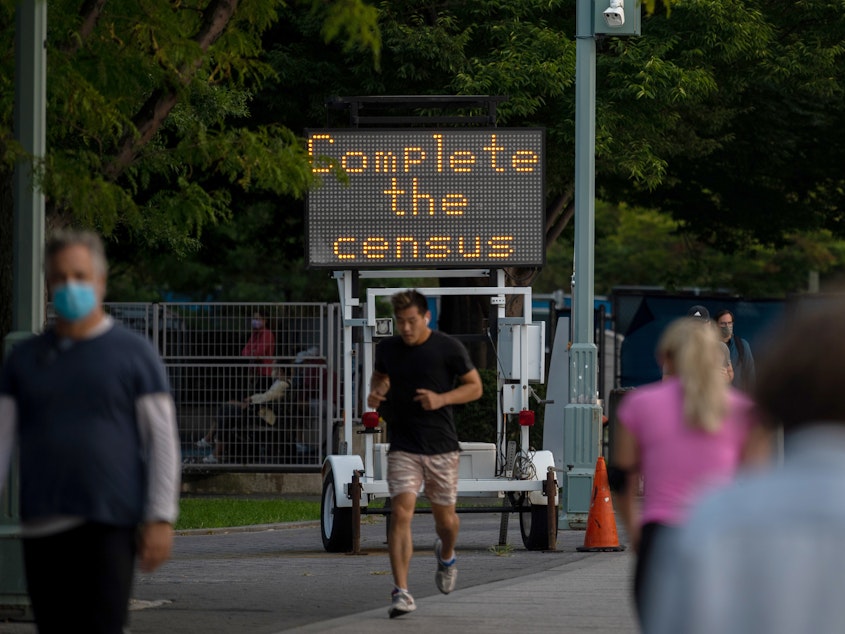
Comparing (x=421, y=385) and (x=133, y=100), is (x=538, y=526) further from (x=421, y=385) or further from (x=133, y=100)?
(x=133, y=100)

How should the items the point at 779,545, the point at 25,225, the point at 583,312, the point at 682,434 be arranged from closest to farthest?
the point at 779,545 < the point at 682,434 < the point at 25,225 < the point at 583,312

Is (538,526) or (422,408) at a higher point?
(422,408)

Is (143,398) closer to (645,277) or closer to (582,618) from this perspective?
(582,618)

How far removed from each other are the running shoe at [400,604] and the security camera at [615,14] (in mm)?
7715

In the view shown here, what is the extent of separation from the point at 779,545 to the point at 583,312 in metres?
14.2

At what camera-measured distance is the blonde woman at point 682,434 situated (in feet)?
A: 19.0

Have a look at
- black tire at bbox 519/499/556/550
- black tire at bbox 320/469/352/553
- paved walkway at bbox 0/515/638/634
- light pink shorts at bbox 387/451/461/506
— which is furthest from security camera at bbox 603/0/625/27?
light pink shorts at bbox 387/451/461/506

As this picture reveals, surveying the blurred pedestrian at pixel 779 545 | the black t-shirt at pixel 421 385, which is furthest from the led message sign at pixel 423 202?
the blurred pedestrian at pixel 779 545

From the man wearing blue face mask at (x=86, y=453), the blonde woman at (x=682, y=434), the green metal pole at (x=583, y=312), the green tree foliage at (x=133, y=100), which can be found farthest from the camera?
the green metal pole at (x=583, y=312)

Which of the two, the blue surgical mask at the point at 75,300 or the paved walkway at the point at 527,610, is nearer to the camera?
the blue surgical mask at the point at 75,300

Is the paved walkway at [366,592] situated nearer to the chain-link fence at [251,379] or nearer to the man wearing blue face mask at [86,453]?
the man wearing blue face mask at [86,453]

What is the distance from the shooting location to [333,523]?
46.2 ft

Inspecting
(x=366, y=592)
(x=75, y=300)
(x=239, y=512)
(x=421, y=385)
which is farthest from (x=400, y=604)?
(x=239, y=512)

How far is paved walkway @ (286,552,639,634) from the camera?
8.94 metres
